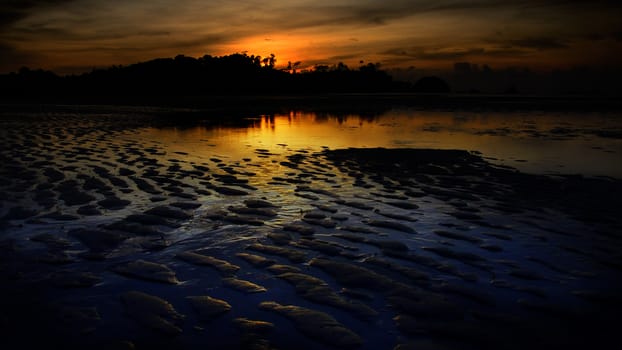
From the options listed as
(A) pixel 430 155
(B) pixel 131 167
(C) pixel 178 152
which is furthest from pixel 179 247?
(A) pixel 430 155

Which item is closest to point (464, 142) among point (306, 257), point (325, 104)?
point (306, 257)

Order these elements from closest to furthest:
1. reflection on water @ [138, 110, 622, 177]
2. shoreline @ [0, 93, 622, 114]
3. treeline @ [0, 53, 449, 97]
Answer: reflection on water @ [138, 110, 622, 177], shoreline @ [0, 93, 622, 114], treeline @ [0, 53, 449, 97]

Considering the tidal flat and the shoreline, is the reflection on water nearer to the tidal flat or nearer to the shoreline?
the tidal flat

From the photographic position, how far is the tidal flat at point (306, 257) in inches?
157

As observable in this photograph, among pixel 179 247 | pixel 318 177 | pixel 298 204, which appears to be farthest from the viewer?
pixel 318 177

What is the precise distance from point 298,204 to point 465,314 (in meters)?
4.65

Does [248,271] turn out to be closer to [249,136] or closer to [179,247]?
[179,247]

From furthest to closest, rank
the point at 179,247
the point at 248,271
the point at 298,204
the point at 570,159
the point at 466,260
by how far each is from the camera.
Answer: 1. the point at 570,159
2. the point at 298,204
3. the point at 179,247
4. the point at 466,260
5. the point at 248,271

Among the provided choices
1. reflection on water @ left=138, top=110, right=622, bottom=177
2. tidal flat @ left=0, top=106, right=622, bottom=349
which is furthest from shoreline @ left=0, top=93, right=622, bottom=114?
tidal flat @ left=0, top=106, right=622, bottom=349

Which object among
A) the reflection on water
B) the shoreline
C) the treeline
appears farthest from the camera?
the treeline

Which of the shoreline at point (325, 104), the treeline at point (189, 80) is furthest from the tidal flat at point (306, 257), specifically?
the treeline at point (189, 80)

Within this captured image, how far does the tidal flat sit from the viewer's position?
399 centimetres

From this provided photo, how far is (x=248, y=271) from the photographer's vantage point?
209 inches

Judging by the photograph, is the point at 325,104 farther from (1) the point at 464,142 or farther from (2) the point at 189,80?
(2) the point at 189,80
